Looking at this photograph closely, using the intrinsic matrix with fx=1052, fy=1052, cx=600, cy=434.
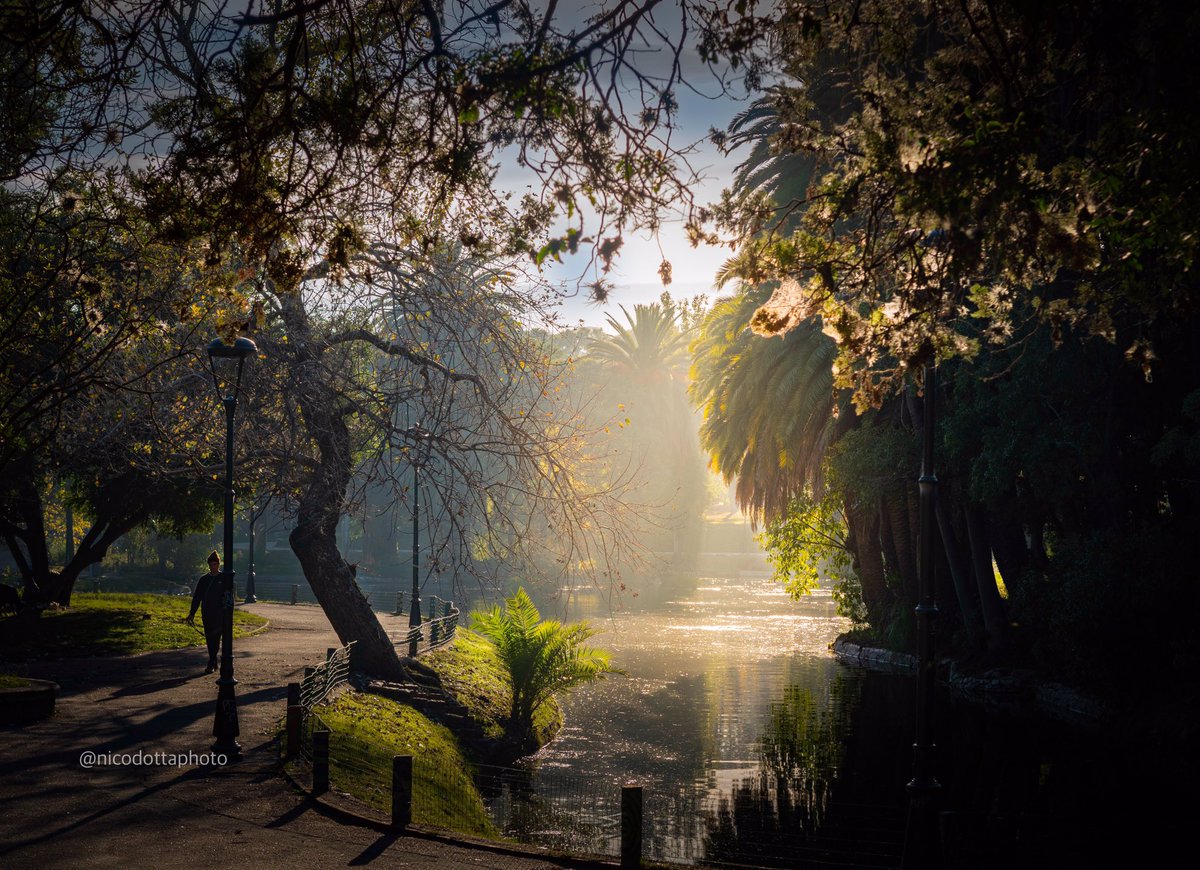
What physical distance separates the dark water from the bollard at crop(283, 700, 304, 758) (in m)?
3.19

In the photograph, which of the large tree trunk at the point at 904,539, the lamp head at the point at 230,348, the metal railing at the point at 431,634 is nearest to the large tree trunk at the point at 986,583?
the large tree trunk at the point at 904,539

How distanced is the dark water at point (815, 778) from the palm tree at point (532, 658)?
1.09 metres

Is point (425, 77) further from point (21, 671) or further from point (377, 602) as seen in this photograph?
point (377, 602)

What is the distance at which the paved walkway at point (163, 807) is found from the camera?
9352 mm

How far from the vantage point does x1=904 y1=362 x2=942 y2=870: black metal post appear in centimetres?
886

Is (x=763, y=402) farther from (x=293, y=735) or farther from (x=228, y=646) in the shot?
(x=293, y=735)

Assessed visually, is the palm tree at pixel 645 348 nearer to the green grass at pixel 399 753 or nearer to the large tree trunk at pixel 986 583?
the large tree trunk at pixel 986 583

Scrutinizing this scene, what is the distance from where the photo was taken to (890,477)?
1095 inches

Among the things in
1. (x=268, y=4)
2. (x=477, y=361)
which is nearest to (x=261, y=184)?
(x=268, y=4)

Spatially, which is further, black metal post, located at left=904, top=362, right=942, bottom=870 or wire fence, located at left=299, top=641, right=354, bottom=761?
wire fence, located at left=299, top=641, right=354, bottom=761
